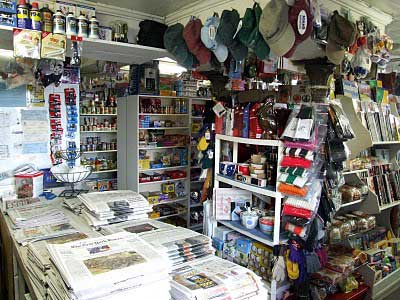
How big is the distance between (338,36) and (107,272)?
1.99 meters

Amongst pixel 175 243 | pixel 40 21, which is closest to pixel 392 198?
pixel 175 243

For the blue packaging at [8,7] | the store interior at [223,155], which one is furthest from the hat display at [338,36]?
the blue packaging at [8,7]

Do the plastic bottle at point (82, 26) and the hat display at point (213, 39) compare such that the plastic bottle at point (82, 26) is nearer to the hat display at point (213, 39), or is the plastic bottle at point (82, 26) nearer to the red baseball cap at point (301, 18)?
the hat display at point (213, 39)

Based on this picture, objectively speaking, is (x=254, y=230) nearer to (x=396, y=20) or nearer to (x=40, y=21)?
(x=40, y=21)

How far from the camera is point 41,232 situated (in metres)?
1.74

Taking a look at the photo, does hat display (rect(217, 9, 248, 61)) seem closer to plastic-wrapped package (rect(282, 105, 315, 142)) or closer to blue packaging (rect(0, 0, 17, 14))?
plastic-wrapped package (rect(282, 105, 315, 142))

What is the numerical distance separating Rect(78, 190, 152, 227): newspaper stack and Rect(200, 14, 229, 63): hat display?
1246 mm

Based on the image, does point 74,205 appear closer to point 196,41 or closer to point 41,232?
point 41,232

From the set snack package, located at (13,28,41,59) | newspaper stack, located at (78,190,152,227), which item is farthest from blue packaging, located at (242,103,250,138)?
snack package, located at (13,28,41,59)

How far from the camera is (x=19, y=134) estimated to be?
2932mm

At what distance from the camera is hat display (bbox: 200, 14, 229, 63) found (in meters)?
2.32

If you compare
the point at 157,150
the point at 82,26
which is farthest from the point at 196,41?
the point at 157,150

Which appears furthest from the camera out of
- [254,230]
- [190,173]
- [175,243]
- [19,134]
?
[190,173]

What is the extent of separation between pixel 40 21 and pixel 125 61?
1.39 metres
